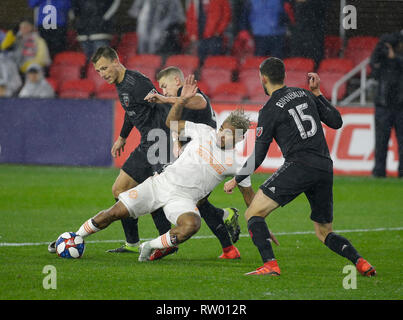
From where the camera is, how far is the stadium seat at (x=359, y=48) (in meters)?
17.6

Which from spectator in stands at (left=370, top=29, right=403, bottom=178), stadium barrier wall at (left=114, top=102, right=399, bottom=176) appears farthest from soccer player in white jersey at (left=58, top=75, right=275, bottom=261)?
spectator in stands at (left=370, top=29, right=403, bottom=178)

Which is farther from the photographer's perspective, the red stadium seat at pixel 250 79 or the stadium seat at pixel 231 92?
the red stadium seat at pixel 250 79

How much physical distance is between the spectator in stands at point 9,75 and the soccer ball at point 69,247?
10895 mm

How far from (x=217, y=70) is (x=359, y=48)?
2920mm

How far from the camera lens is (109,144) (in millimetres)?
16172

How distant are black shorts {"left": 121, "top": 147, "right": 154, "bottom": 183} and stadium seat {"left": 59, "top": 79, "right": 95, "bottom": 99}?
383 inches

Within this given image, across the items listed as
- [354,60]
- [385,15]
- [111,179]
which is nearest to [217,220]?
[111,179]

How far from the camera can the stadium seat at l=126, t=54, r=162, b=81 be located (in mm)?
17567

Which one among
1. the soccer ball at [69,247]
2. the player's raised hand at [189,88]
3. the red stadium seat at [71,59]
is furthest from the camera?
the red stadium seat at [71,59]

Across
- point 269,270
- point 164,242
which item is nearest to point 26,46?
point 164,242

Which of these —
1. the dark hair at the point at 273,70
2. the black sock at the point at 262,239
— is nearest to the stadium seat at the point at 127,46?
the dark hair at the point at 273,70

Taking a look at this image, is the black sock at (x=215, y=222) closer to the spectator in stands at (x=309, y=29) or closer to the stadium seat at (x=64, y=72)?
the spectator in stands at (x=309, y=29)
